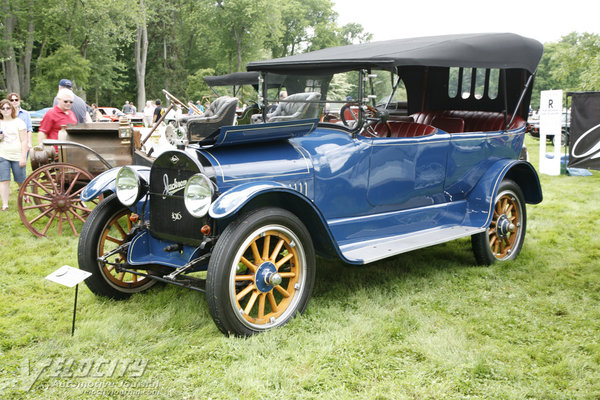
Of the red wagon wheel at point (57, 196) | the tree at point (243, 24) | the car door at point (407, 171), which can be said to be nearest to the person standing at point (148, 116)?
the red wagon wheel at point (57, 196)

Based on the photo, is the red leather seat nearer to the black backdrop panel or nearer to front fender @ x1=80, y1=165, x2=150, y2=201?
front fender @ x1=80, y1=165, x2=150, y2=201

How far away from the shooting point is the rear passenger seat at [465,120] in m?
5.45

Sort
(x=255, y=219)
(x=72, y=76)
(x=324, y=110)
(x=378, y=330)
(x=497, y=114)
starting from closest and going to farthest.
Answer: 1. (x=255, y=219)
2. (x=378, y=330)
3. (x=324, y=110)
4. (x=497, y=114)
5. (x=72, y=76)

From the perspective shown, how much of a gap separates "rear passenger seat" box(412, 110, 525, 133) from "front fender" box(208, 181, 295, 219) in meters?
2.79

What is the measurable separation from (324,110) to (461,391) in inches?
99.2

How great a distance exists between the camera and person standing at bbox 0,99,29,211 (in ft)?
22.4

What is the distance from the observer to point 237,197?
3.14 m

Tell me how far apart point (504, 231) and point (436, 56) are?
1.90 meters

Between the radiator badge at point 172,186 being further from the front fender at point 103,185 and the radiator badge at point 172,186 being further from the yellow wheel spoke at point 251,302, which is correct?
the yellow wheel spoke at point 251,302

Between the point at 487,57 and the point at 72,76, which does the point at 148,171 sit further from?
the point at 72,76

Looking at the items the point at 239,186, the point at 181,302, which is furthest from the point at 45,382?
the point at 239,186

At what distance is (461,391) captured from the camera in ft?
9.00

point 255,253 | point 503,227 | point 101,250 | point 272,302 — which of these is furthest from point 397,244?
point 101,250

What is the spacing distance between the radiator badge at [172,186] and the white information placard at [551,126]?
940cm
